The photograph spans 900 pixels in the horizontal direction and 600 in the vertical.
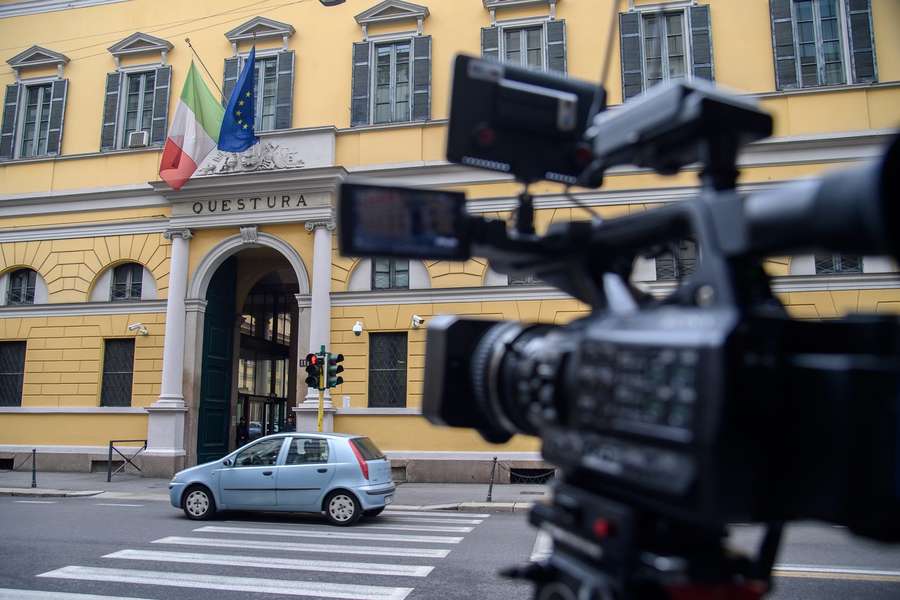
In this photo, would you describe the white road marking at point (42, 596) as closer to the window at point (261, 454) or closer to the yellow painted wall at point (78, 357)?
the window at point (261, 454)

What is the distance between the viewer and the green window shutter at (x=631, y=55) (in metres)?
17.5

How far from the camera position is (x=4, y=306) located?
20.4m

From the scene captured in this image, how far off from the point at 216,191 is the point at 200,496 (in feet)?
31.7

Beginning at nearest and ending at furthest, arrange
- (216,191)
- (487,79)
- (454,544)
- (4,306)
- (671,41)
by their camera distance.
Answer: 1. (487,79)
2. (454,544)
3. (671,41)
4. (216,191)
5. (4,306)

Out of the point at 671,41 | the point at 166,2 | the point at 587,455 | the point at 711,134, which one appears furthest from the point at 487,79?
the point at 166,2

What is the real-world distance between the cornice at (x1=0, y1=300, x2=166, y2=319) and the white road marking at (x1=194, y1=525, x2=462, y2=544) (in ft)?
33.4

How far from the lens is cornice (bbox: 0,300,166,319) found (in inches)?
759

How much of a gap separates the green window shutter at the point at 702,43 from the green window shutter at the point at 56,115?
676 inches

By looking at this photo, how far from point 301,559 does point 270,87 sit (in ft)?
48.7

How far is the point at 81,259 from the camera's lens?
1992 cm

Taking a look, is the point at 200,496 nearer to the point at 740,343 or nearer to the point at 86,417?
the point at 86,417

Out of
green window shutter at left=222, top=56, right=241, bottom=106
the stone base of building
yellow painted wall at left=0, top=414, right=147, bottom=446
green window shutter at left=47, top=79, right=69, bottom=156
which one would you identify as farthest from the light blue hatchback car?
green window shutter at left=47, top=79, right=69, bottom=156

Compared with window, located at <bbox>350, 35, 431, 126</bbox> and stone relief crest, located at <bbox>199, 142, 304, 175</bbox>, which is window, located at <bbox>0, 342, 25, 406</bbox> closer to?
stone relief crest, located at <bbox>199, 142, 304, 175</bbox>

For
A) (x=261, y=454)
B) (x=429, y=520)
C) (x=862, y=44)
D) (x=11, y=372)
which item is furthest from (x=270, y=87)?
(x=862, y=44)
